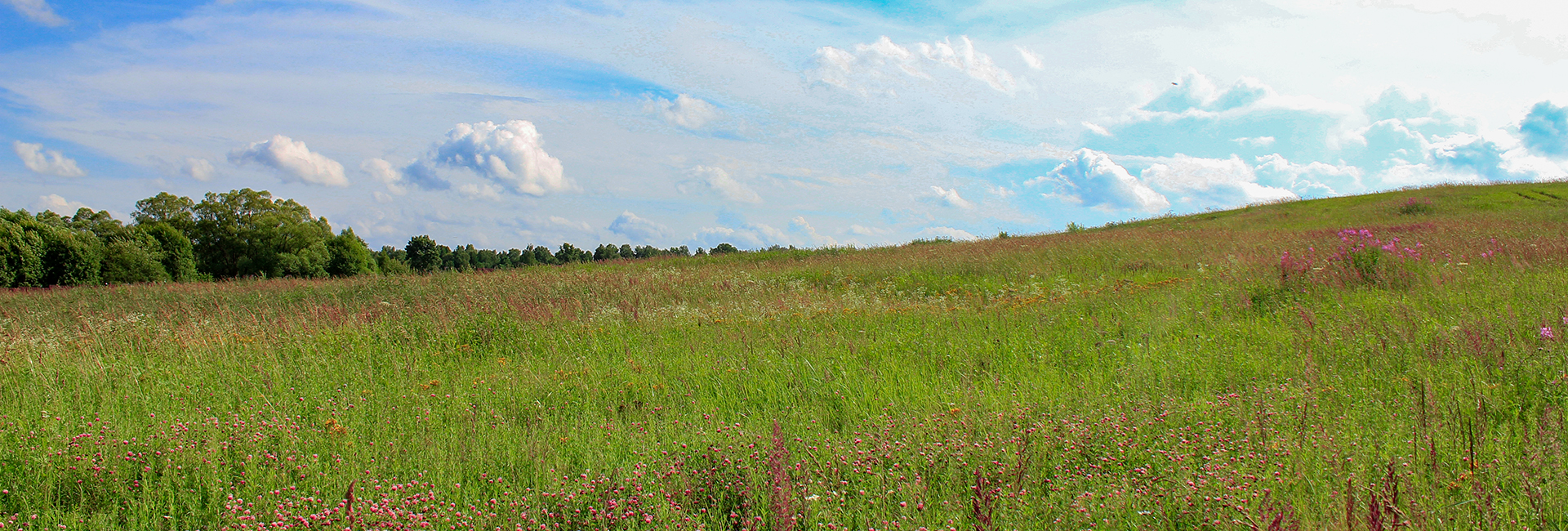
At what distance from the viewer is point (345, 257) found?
49.6 m

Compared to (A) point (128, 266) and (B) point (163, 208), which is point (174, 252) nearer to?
(A) point (128, 266)

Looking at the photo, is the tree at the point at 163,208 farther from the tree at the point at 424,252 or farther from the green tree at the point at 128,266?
the green tree at the point at 128,266

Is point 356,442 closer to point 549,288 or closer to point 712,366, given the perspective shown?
point 712,366

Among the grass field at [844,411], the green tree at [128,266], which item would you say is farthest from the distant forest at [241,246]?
the grass field at [844,411]

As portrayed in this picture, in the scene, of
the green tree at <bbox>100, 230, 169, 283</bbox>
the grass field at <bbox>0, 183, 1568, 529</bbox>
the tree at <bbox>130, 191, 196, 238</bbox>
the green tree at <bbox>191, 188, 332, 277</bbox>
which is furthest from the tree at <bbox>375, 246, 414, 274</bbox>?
the grass field at <bbox>0, 183, 1568, 529</bbox>

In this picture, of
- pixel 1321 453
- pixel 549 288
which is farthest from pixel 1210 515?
pixel 549 288

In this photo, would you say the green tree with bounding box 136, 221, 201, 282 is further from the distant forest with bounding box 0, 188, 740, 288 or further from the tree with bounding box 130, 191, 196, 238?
the tree with bounding box 130, 191, 196, 238

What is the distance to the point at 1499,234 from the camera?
40.5ft

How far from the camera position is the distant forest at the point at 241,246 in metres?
30.2

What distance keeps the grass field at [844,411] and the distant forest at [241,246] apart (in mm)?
20821

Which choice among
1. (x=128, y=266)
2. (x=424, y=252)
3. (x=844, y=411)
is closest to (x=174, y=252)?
(x=128, y=266)

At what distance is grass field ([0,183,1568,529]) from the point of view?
2836 mm

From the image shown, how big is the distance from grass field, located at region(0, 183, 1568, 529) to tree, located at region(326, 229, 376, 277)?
45.2 meters

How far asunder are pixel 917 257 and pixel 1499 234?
11.4 metres
